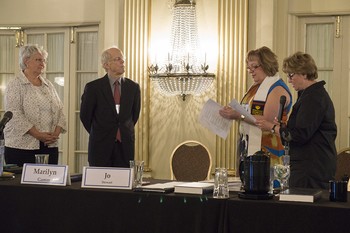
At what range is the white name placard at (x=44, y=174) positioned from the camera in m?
3.04

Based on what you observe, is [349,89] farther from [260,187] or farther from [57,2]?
[260,187]

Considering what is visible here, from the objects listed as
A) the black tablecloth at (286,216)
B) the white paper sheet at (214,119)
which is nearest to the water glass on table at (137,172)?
the black tablecloth at (286,216)

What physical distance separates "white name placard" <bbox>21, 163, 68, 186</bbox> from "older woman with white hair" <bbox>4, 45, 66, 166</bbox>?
1572mm

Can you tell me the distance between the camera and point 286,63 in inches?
143

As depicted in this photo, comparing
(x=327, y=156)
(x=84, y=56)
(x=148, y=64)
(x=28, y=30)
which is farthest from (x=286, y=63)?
(x=28, y=30)

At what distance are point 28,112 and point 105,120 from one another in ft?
1.85

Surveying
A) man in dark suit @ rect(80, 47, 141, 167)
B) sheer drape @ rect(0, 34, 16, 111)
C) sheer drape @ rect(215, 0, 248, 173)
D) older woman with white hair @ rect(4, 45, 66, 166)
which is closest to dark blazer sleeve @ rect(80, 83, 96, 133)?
man in dark suit @ rect(80, 47, 141, 167)

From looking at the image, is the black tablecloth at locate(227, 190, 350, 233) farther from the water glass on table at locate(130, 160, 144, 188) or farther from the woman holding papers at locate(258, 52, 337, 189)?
the woman holding papers at locate(258, 52, 337, 189)

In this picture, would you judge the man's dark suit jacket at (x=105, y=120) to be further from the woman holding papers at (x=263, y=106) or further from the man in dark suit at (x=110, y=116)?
the woman holding papers at (x=263, y=106)

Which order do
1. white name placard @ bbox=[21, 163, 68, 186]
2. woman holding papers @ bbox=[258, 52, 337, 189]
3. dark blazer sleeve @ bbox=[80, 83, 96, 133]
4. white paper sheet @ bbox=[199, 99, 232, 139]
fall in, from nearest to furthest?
white name placard @ bbox=[21, 163, 68, 186]
woman holding papers @ bbox=[258, 52, 337, 189]
white paper sheet @ bbox=[199, 99, 232, 139]
dark blazer sleeve @ bbox=[80, 83, 96, 133]

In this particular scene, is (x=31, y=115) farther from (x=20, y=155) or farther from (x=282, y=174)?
(x=282, y=174)

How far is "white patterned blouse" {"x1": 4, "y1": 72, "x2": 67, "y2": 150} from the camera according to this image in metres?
4.65

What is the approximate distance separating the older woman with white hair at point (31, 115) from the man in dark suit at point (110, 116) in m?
0.25

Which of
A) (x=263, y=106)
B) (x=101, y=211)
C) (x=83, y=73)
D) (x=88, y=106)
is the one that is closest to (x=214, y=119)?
(x=263, y=106)
